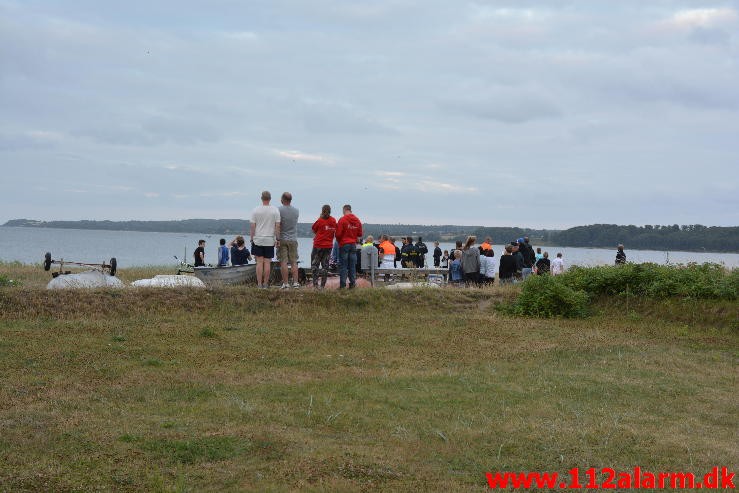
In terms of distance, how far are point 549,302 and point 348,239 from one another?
445 cm

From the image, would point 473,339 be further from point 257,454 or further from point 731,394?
point 257,454

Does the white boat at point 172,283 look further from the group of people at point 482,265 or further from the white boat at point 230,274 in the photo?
the group of people at point 482,265

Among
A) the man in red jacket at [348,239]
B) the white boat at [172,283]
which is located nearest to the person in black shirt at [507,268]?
the man in red jacket at [348,239]

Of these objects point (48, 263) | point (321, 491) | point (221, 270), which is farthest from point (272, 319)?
point (321, 491)

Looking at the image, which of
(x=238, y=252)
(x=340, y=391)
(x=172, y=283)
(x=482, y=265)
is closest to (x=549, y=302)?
(x=482, y=265)

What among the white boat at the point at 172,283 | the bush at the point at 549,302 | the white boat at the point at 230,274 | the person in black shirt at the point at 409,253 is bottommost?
the bush at the point at 549,302

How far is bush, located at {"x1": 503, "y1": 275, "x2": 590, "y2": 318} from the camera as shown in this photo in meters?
17.0

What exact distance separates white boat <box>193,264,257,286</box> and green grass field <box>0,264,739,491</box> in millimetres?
1680

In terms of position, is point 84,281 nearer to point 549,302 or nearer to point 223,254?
point 223,254

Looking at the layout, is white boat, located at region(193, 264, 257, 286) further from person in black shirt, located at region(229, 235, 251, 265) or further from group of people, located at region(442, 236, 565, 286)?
group of people, located at region(442, 236, 565, 286)

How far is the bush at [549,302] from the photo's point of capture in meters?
17.0

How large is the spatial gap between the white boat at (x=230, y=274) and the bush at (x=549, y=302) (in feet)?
18.1

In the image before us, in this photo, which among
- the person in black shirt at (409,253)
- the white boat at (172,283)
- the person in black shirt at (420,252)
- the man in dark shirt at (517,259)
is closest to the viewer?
the white boat at (172,283)

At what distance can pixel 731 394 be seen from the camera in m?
10.3
